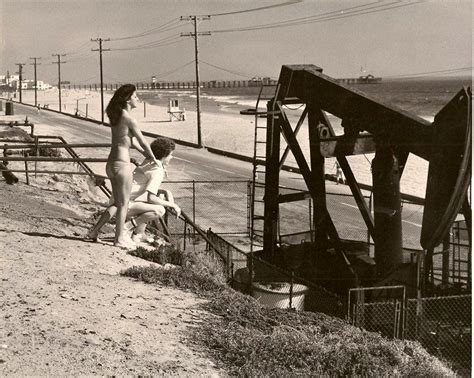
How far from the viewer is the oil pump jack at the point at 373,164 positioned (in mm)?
8922

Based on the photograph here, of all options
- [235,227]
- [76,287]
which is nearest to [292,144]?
[76,287]

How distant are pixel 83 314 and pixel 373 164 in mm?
5114

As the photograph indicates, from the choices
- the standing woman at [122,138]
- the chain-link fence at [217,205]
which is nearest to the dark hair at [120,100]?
the standing woman at [122,138]

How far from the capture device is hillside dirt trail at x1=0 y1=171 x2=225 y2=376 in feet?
17.1

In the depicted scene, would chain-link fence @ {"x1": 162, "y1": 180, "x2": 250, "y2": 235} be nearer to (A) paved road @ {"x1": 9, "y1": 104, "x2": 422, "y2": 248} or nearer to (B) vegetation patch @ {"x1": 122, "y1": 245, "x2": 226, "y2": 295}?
(A) paved road @ {"x1": 9, "y1": 104, "x2": 422, "y2": 248}

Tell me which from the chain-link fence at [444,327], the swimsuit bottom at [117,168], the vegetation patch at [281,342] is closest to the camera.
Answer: the vegetation patch at [281,342]

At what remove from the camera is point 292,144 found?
36.0ft

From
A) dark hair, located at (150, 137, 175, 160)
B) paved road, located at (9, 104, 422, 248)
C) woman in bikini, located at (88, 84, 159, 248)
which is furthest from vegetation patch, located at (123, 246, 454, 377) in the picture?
paved road, located at (9, 104, 422, 248)

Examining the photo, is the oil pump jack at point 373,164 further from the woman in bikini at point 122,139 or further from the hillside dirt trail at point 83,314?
the hillside dirt trail at point 83,314

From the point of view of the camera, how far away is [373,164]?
9789 millimetres

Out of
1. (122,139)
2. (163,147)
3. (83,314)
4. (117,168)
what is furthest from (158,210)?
(83,314)

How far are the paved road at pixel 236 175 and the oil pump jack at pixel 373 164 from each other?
7.45 meters

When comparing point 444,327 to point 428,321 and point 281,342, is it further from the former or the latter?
point 281,342

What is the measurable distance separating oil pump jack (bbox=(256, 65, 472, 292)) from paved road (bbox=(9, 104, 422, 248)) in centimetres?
745
